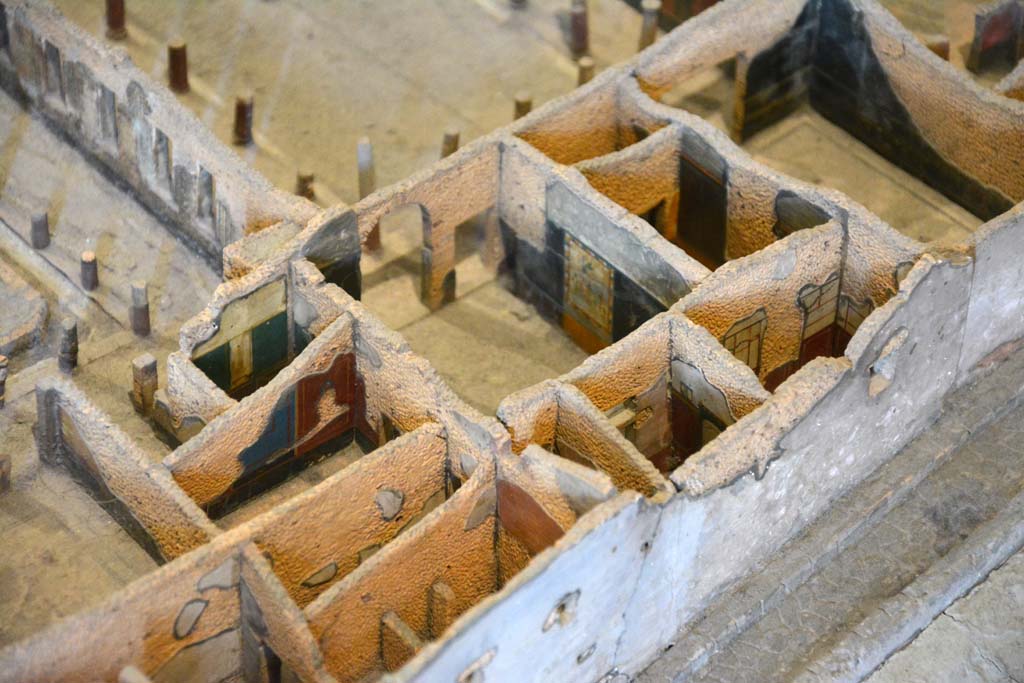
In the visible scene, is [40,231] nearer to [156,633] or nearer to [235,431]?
[235,431]

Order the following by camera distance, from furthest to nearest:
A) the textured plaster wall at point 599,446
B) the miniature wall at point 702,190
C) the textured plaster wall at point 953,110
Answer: the textured plaster wall at point 953,110
the miniature wall at point 702,190
the textured plaster wall at point 599,446

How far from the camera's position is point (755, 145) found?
1995cm

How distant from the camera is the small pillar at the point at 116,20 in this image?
2062 cm

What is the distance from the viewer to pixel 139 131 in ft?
59.8

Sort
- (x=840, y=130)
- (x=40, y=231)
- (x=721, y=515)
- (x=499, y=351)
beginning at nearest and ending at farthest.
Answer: (x=721, y=515) < (x=499, y=351) < (x=40, y=231) < (x=840, y=130)

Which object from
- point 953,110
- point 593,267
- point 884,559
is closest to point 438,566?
point 593,267

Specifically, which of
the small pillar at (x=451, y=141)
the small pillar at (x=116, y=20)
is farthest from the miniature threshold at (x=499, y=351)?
the small pillar at (x=116, y=20)

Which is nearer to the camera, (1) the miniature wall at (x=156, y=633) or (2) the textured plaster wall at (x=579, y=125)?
(1) the miniature wall at (x=156, y=633)

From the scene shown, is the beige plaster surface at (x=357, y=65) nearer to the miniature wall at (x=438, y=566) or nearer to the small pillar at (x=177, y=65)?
the small pillar at (x=177, y=65)

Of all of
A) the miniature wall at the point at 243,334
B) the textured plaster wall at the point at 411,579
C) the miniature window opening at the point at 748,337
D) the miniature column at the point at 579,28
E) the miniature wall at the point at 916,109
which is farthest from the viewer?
the miniature column at the point at 579,28

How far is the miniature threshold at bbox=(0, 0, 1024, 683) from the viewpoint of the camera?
14.5 metres

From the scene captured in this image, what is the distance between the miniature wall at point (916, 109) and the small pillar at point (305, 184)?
4547 mm

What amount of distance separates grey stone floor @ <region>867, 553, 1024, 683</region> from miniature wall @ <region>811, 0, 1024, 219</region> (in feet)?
11.9

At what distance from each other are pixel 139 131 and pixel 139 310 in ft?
4.97
